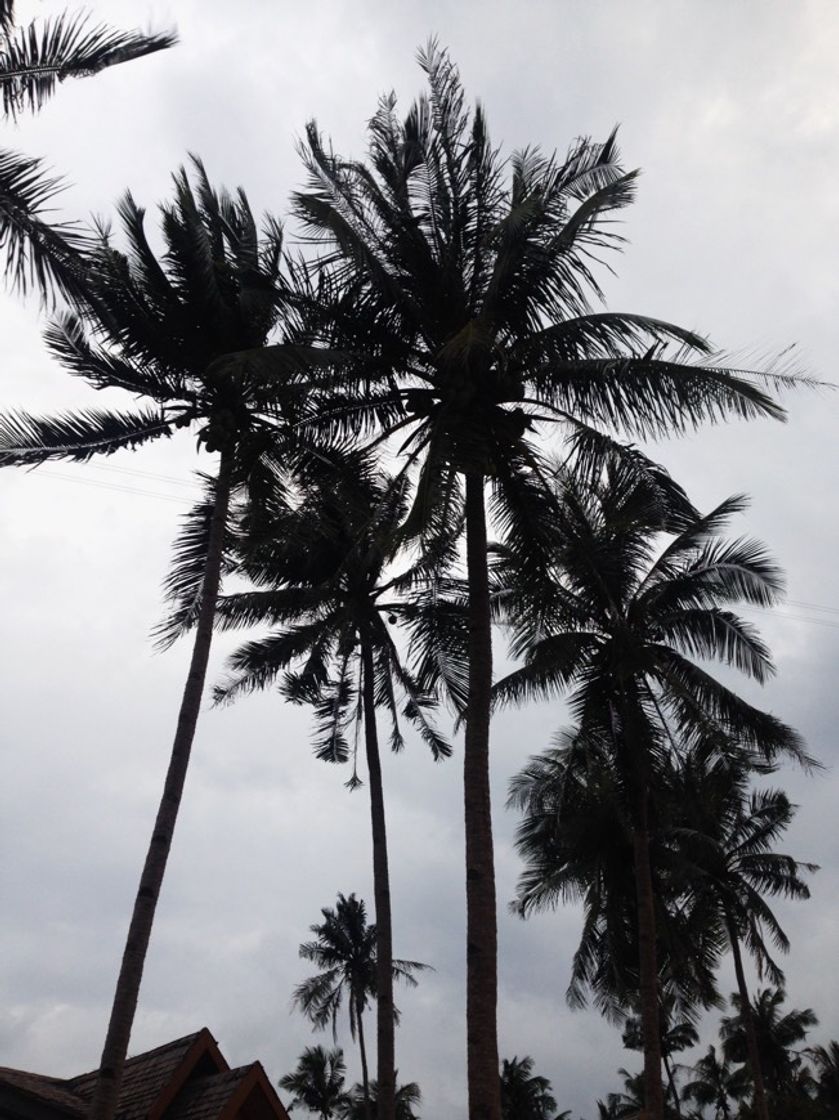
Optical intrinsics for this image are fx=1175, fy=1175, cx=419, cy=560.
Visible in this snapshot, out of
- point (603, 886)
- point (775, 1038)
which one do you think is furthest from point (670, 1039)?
point (603, 886)

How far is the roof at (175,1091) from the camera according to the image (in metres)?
16.6

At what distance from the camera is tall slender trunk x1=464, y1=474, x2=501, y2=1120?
11.1 metres

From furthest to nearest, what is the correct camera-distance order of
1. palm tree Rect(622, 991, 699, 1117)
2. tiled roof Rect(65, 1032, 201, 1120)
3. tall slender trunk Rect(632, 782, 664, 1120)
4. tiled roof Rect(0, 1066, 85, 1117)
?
1. palm tree Rect(622, 991, 699, 1117)
2. tall slender trunk Rect(632, 782, 664, 1120)
3. tiled roof Rect(65, 1032, 201, 1120)
4. tiled roof Rect(0, 1066, 85, 1117)

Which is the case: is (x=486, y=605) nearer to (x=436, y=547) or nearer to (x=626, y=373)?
(x=436, y=547)

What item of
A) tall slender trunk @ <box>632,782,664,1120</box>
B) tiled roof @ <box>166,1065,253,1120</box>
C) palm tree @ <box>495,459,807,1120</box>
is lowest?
tiled roof @ <box>166,1065,253,1120</box>

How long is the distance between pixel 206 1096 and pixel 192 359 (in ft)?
35.3

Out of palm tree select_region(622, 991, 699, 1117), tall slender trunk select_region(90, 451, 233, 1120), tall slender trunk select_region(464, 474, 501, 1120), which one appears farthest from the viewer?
palm tree select_region(622, 991, 699, 1117)

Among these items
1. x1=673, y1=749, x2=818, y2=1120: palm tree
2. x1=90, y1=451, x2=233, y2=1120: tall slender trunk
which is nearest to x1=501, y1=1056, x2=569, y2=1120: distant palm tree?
x1=673, y1=749, x2=818, y2=1120: palm tree

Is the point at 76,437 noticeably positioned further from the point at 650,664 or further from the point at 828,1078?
the point at 828,1078

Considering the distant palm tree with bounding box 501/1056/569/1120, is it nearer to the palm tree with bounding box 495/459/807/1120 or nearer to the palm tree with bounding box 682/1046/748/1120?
the palm tree with bounding box 682/1046/748/1120

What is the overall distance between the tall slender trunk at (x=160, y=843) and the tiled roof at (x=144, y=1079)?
5375mm

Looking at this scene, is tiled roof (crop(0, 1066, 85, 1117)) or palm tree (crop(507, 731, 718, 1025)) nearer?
tiled roof (crop(0, 1066, 85, 1117))

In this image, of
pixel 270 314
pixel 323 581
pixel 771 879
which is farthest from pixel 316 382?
pixel 771 879

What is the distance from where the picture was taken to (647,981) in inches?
748
